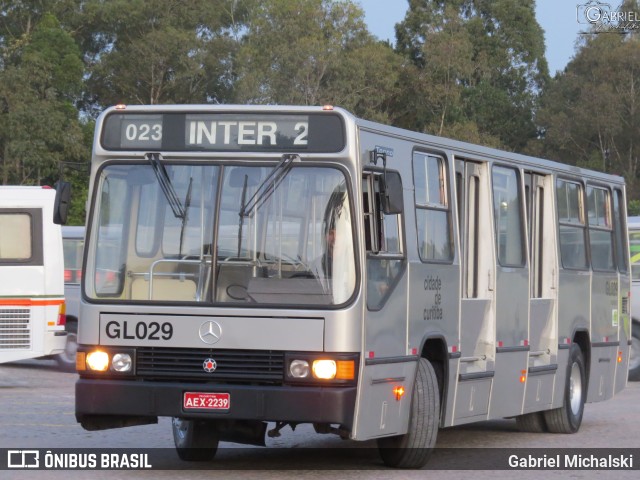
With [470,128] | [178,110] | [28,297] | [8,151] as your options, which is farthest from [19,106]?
[178,110]

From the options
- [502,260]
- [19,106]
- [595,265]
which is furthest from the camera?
[19,106]

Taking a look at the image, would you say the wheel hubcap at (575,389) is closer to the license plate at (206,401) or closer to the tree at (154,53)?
the license plate at (206,401)

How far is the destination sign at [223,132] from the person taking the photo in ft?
34.7

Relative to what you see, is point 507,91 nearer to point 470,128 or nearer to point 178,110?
point 470,128

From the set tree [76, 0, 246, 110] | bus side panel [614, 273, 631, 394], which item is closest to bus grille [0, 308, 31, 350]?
bus side panel [614, 273, 631, 394]

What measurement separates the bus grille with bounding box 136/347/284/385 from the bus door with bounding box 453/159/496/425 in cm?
257

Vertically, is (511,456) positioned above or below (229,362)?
below

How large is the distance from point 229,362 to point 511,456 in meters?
3.49

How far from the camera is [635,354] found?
23.5 meters

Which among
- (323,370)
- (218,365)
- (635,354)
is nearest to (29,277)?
(635,354)

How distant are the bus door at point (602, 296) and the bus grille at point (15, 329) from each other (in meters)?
8.65

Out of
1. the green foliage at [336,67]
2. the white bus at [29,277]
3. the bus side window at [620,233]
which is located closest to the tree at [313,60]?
the green foliage at [336,67]

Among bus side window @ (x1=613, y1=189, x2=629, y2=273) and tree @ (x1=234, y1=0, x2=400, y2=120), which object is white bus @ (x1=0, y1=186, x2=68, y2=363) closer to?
bus side window @ (x1=613, y1=189, x2=629, y2=273)

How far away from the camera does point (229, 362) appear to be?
33.8 feet
